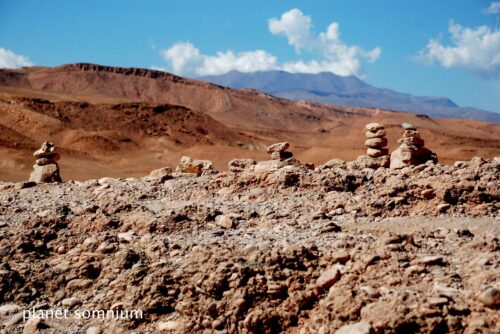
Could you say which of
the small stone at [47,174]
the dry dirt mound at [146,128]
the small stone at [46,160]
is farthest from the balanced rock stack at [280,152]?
the dry dirt mound at [146,128]

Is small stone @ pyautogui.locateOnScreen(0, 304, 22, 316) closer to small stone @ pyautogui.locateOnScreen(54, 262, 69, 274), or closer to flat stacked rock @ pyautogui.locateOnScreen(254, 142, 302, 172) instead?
small stone @ pyautogui.locateOnScreen(54, 262, 69, 274)

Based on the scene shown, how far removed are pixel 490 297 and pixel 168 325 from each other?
9.84 feet

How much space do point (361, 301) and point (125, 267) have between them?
2.86 meters

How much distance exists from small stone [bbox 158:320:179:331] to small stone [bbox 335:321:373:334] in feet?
5.51

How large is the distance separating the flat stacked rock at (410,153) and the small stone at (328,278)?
6541 mm

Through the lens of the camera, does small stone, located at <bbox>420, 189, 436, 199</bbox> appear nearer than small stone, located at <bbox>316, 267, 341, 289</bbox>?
No

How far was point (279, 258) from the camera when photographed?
5.84 m

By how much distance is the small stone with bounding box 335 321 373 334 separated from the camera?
4.46 m

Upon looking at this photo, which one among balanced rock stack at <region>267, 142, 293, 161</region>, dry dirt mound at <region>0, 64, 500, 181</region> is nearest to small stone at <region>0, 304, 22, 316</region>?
balanced rock stack at <region>267, 142, 293, 161</region>

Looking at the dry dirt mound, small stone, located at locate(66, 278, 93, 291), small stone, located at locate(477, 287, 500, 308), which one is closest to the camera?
small stone, located at locate(477, 287, 500, 308)

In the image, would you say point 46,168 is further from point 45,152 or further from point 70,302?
point 70,302

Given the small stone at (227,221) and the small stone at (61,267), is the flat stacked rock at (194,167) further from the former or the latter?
the small stone at (61,267)

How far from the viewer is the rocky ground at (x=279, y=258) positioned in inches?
193

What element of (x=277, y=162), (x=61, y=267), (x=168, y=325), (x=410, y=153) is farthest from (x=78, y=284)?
(x=410, y=153)
